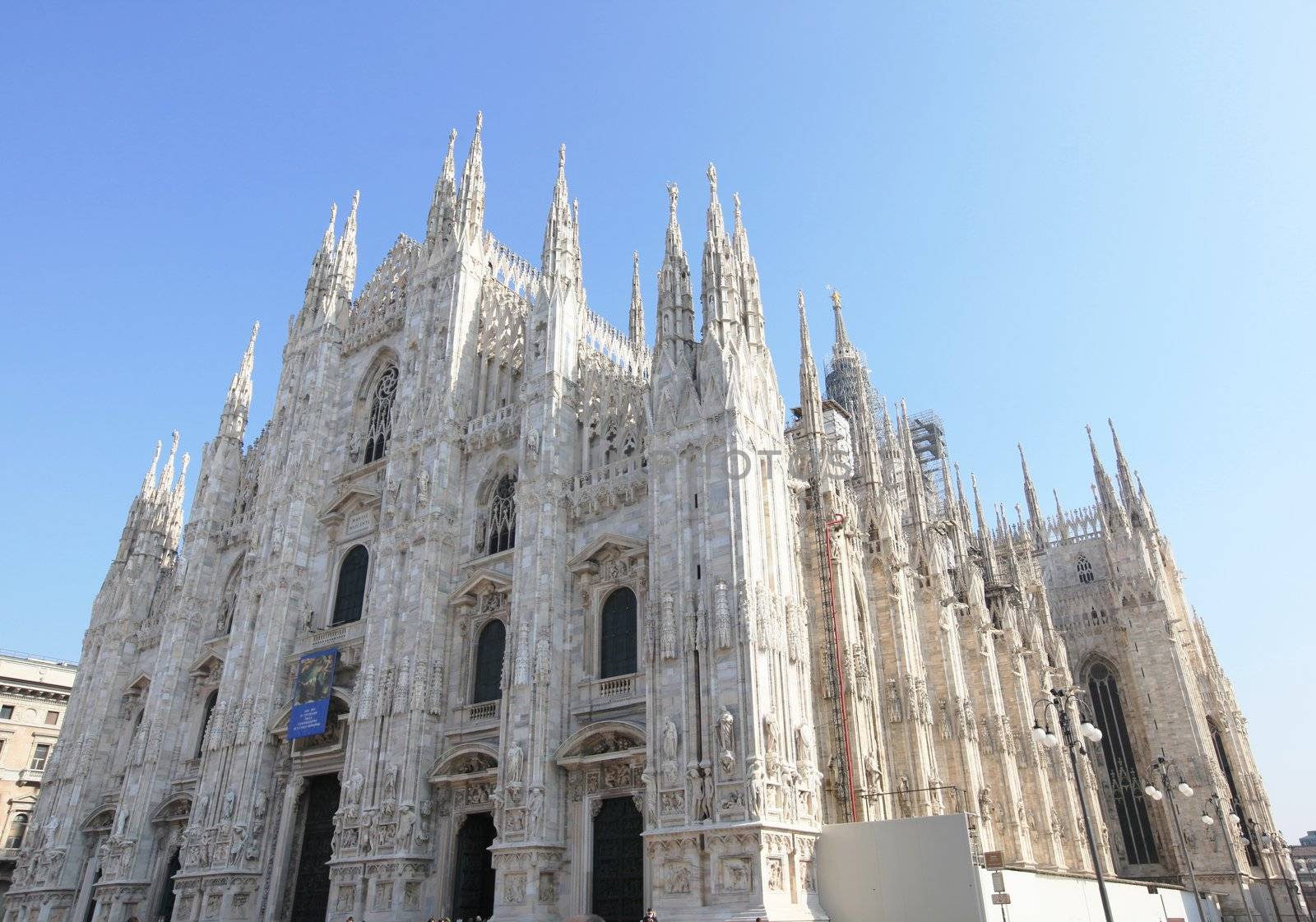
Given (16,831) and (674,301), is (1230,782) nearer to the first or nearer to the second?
(674,301)

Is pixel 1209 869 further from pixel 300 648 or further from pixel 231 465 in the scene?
pixel 231 465

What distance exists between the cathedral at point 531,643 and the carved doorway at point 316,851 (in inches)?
5.5

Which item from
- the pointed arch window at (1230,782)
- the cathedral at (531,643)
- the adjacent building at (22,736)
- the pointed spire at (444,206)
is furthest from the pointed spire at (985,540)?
the adjacent building at (22,736)

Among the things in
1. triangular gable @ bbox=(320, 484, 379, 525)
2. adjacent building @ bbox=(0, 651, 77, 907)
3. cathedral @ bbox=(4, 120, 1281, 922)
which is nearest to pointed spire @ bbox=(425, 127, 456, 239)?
cathedral @ bbox=(4, 120, 1281, 922)

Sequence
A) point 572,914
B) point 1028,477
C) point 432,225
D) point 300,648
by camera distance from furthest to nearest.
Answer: point 1028,477, point 432,225, point 300,648, point 572,914

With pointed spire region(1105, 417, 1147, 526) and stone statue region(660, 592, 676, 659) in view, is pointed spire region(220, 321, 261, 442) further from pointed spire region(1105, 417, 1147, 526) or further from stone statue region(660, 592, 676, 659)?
pointed spire region(1105, 417, 1147, 526)

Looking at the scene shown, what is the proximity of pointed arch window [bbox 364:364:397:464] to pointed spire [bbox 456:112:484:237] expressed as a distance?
256 inches

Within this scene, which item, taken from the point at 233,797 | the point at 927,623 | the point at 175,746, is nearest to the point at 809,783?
the point at 927,623

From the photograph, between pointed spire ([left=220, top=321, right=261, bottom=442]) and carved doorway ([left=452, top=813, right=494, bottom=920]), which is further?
pointed spire ([left=220, top=321, right=261, bottom=442])

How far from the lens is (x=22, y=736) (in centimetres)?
4778

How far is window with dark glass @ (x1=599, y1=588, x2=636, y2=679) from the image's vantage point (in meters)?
24.8

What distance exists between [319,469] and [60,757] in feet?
54.1

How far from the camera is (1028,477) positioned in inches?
2486

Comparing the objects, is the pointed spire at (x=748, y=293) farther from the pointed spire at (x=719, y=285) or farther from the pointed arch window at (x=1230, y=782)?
the pointed arch window at (x=1230, y=782)
